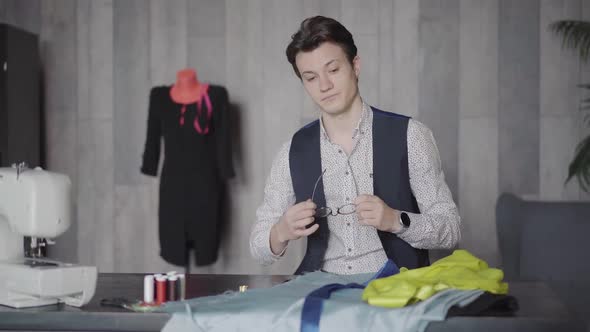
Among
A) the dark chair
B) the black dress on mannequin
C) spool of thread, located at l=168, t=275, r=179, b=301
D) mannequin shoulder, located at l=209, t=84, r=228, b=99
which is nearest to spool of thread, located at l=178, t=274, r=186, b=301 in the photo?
spool of thread, located at l=168, t=275, r=179, b=301

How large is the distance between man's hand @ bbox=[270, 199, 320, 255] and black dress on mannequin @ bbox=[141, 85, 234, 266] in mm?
2172

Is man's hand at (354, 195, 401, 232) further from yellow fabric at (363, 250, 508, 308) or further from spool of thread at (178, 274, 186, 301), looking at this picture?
spool of thread at (178, 274, 186, 301)

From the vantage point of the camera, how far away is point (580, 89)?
4430mm

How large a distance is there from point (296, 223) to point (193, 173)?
92.5 inches

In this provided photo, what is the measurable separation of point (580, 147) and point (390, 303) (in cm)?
315

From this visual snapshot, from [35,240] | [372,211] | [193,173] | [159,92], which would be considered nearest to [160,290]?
[35,240]

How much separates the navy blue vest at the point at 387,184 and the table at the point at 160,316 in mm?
361

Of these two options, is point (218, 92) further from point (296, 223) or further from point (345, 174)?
point (296, 223)

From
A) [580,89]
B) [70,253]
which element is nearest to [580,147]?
[580,89]

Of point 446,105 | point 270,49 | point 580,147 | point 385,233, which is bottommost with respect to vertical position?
point 385,233

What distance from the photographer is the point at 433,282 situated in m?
1.71

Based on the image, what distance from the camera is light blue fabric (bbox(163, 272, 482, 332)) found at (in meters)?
1.54

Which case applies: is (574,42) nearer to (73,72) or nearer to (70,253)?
(73,72)

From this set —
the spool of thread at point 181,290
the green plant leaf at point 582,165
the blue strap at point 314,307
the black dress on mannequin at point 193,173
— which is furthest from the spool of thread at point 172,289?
the green plant leaf at point 582,165
